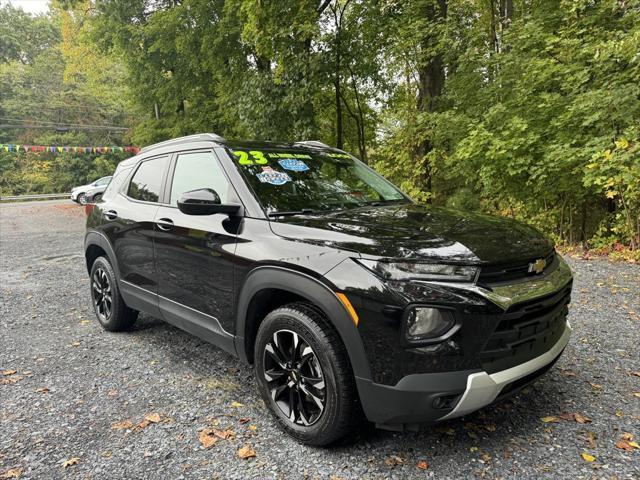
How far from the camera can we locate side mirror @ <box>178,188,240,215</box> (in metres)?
2.68

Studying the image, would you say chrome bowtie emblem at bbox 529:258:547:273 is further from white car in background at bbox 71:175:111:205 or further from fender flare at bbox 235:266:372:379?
white car in background at bbox 71:175:111:205

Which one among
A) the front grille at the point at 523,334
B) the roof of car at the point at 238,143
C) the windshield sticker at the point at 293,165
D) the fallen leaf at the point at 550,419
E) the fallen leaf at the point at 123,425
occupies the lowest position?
the fallen leaf at the point at 550,419

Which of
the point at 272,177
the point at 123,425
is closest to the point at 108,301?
the point at 123,425

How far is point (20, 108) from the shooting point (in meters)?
A: 41.9

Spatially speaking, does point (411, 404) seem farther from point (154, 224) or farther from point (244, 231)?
point (154, 224)

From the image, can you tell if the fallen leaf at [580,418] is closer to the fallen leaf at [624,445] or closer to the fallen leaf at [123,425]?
the fallen leaf at [624,445]

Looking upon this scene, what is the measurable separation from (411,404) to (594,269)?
552 centimetres

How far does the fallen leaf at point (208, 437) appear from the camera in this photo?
8.33 ft

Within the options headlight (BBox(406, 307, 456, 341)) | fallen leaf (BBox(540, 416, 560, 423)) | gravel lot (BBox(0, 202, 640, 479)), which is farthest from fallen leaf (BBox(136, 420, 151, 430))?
fallen leaf (BBox(540, 416, 560, 423))

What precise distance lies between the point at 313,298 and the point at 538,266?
1209 mm

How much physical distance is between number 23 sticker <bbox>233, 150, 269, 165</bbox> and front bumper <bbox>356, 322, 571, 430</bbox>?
67.2 inches

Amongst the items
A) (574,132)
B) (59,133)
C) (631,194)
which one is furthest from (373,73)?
(59,133)

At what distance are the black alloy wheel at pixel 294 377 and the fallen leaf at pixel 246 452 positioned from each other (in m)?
0.27

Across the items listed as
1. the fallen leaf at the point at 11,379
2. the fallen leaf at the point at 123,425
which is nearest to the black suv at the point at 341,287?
the fallen leaf at the point at 123,425
